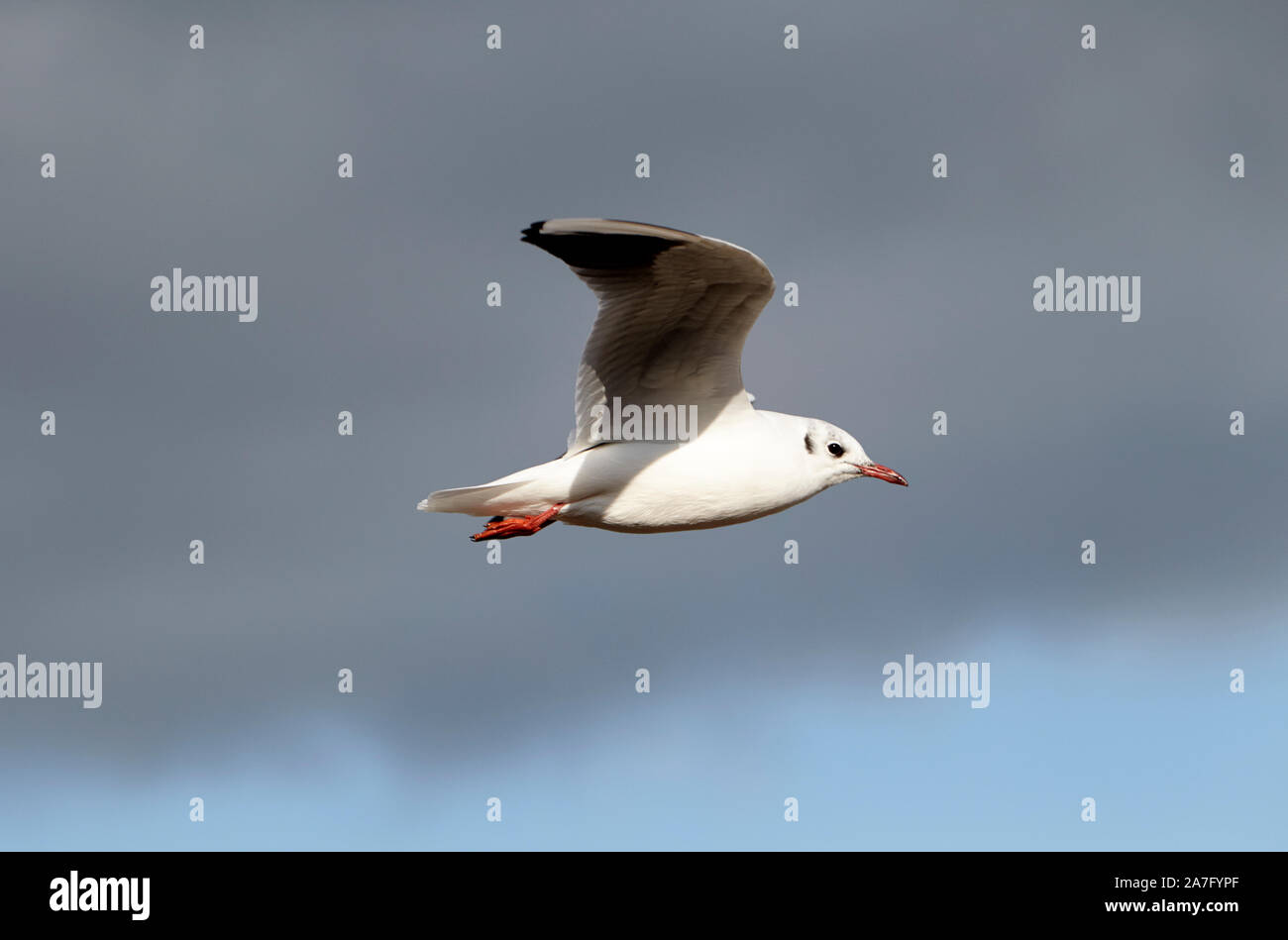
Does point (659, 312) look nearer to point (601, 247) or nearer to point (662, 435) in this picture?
point (601, 247)

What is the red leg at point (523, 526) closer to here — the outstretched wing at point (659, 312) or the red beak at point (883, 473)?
the outstretched wing at point (659, 312)

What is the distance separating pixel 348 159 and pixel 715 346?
8104 mm

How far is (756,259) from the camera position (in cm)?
1541

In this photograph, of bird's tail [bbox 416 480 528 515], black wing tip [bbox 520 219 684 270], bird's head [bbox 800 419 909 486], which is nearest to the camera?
black wing tip [bbox 520 219 684 270]

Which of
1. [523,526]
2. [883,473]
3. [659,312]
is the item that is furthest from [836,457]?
[523,526]

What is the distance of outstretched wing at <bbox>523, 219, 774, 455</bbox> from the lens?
15.3 metres

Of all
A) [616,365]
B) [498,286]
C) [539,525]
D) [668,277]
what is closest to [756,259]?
[668,277]

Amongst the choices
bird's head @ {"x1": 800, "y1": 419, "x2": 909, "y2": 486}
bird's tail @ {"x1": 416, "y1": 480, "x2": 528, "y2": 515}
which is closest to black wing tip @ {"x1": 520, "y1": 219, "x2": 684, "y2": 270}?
bird's tail @ {"x1": 416, "y1": 480, "x2": 528, "y2": 515}

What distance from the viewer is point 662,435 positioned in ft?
55.9

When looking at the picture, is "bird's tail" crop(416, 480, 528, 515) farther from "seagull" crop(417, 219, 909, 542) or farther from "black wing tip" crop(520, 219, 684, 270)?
"black wing tip" crop(520, 219, 684, 270)

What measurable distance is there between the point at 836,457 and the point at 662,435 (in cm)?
199

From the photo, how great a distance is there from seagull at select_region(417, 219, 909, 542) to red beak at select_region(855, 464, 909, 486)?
540 mm

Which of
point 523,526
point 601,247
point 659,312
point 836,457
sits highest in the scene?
point 601,247

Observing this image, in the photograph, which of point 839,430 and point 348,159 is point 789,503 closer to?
point 839,430
